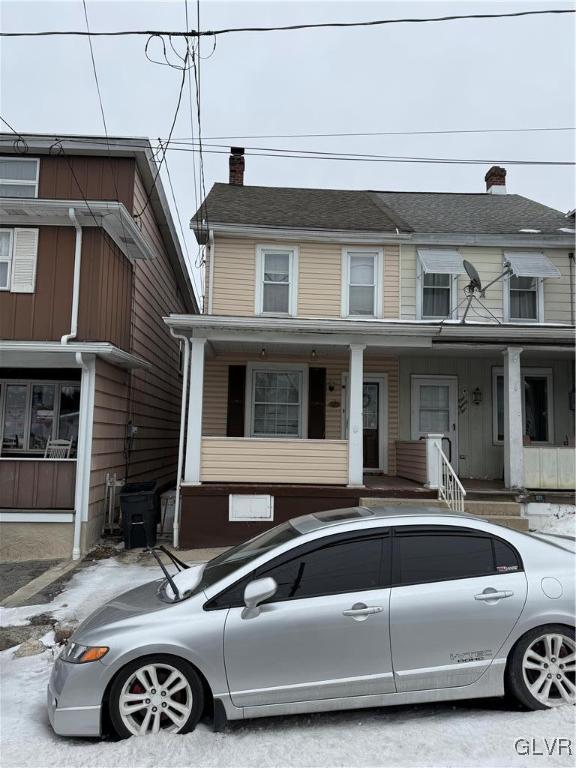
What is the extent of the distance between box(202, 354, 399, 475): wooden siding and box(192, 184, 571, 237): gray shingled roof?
2712 millimetres

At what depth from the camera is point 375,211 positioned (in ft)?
42.0

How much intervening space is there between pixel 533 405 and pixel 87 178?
983cm

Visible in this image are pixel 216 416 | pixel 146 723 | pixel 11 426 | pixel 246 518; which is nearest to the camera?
pixel 146 723

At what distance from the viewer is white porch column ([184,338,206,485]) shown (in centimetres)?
919

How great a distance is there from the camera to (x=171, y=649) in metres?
3.42

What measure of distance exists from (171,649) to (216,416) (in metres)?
8.35

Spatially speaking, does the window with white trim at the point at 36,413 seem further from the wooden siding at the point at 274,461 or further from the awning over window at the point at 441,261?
the awning over window at the point at 441,261

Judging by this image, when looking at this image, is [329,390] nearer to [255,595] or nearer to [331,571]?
[331,571]

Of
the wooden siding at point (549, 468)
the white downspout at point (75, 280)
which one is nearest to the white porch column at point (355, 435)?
the wooden siding at point (549, 468)

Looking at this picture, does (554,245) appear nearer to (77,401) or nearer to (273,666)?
(77,401)

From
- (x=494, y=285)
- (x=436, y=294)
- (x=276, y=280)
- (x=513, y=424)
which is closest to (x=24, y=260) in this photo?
(x=276, y=280)

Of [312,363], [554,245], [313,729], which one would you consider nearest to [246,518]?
[312,363]

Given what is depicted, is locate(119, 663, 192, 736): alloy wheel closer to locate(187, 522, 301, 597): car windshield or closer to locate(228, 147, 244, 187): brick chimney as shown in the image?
→ locate(187, 522, 301, 597): car windshield

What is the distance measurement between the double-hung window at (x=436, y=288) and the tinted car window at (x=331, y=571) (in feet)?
28.6
